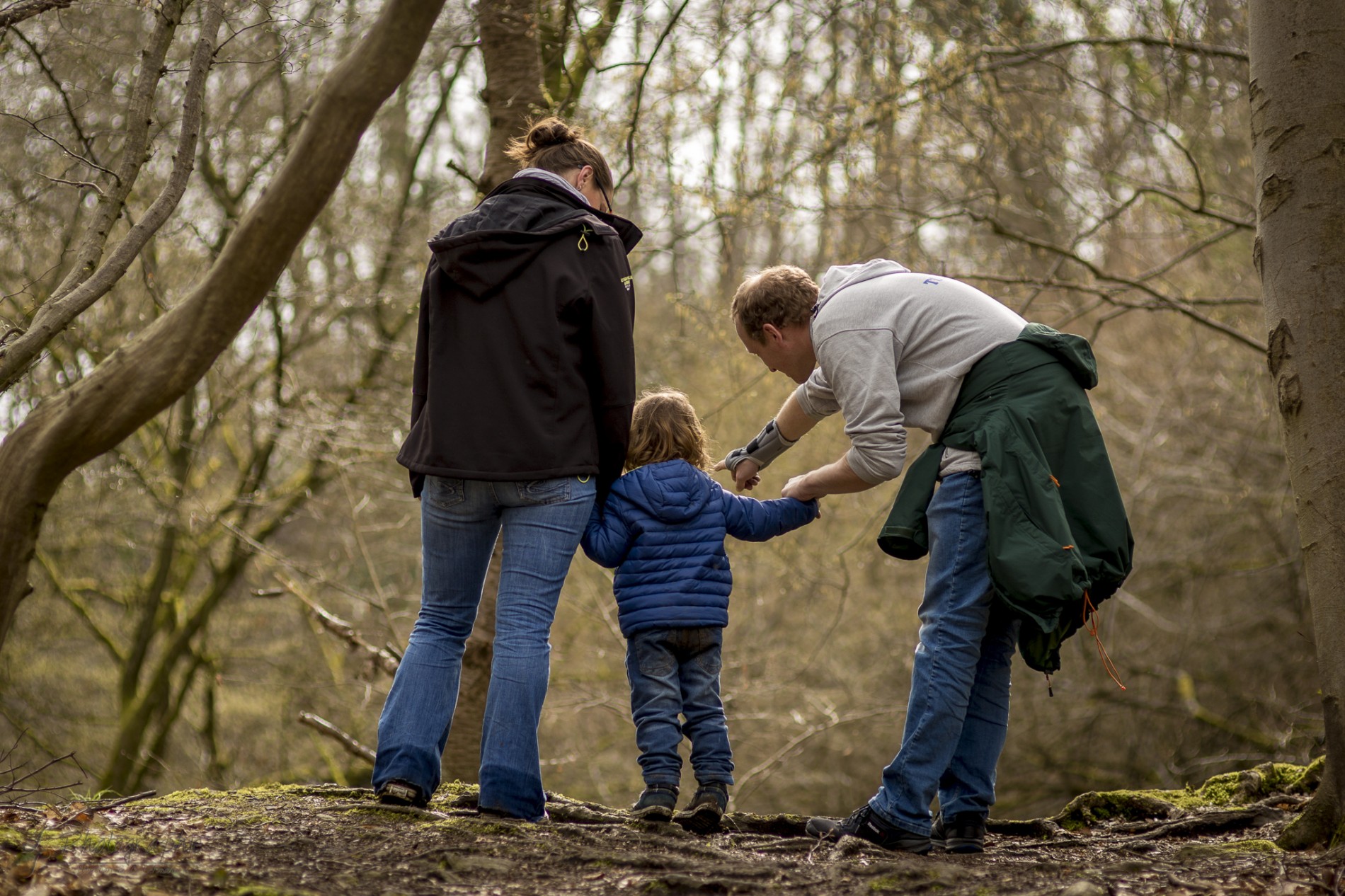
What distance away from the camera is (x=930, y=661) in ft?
9.79

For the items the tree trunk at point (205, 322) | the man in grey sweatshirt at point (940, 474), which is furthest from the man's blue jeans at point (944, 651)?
the tree trunk at point (205, 322)

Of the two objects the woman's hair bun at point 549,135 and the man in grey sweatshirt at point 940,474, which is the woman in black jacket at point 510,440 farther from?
the man in grey sweatshirt at point 940,474

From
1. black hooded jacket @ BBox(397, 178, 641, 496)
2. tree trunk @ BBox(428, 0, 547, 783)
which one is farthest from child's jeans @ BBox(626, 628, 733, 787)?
tree trunk @ BBox(428, 0, 547, 783)

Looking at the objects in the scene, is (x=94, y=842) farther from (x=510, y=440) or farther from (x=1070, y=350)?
(x=1070, y=350)

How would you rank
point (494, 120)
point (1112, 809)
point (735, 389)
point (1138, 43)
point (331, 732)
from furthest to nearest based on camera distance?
point (735, 389) → point (1138, 43) → point (331, 732) → point (494, 120) → point (1112, 809)

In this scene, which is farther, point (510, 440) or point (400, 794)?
point (400, 794)

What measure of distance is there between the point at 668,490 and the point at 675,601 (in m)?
0.34

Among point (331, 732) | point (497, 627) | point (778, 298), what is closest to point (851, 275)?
point (778, 298)

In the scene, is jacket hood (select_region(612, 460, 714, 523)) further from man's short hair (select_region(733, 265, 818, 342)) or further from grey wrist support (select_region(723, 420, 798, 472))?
man's short hair (select_region(733, 265, 818, 342))

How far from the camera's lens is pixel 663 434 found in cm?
349

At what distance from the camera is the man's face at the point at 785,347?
3.32m

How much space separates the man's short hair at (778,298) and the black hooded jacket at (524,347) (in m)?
0.39

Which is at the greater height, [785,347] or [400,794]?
[785,347]

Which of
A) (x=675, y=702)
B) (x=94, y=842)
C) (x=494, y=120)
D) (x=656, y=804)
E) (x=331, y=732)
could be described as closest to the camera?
(x=94, y=842)
